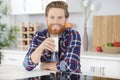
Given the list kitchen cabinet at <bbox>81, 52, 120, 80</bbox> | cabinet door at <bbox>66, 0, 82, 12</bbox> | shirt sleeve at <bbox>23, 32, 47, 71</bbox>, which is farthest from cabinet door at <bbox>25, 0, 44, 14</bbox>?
shirt sleeve at <bbox>23, 32, 47, 71</bbox>

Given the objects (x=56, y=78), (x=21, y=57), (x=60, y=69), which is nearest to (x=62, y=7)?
(x=60, y=69)

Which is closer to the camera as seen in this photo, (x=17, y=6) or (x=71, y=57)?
(x=71, y=57)

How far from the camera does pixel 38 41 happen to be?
1.74 meters

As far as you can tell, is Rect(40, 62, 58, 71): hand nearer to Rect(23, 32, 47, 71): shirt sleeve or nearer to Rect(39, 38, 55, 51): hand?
Rect(23, 32, 47, 71): shirt sleeve

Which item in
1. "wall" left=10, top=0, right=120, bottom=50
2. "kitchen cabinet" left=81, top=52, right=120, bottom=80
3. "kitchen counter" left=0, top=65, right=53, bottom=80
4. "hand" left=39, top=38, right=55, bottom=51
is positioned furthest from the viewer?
"wall" left=10, top=0, right=120, bottom=50

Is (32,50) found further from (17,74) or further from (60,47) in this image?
(17,74)

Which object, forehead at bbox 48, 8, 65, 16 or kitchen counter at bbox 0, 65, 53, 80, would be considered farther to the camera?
forehead at bbox 48, 8, 65, 16

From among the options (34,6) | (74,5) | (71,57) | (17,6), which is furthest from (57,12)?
(17,6)

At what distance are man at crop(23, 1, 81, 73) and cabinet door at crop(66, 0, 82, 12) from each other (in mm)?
1739

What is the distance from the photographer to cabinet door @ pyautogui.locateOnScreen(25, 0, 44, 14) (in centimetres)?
365

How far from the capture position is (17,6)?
155 inches

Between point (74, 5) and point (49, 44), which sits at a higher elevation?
point (74, 5)

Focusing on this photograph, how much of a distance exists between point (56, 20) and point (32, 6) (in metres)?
2.31

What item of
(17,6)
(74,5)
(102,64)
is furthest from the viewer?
(17,6)
